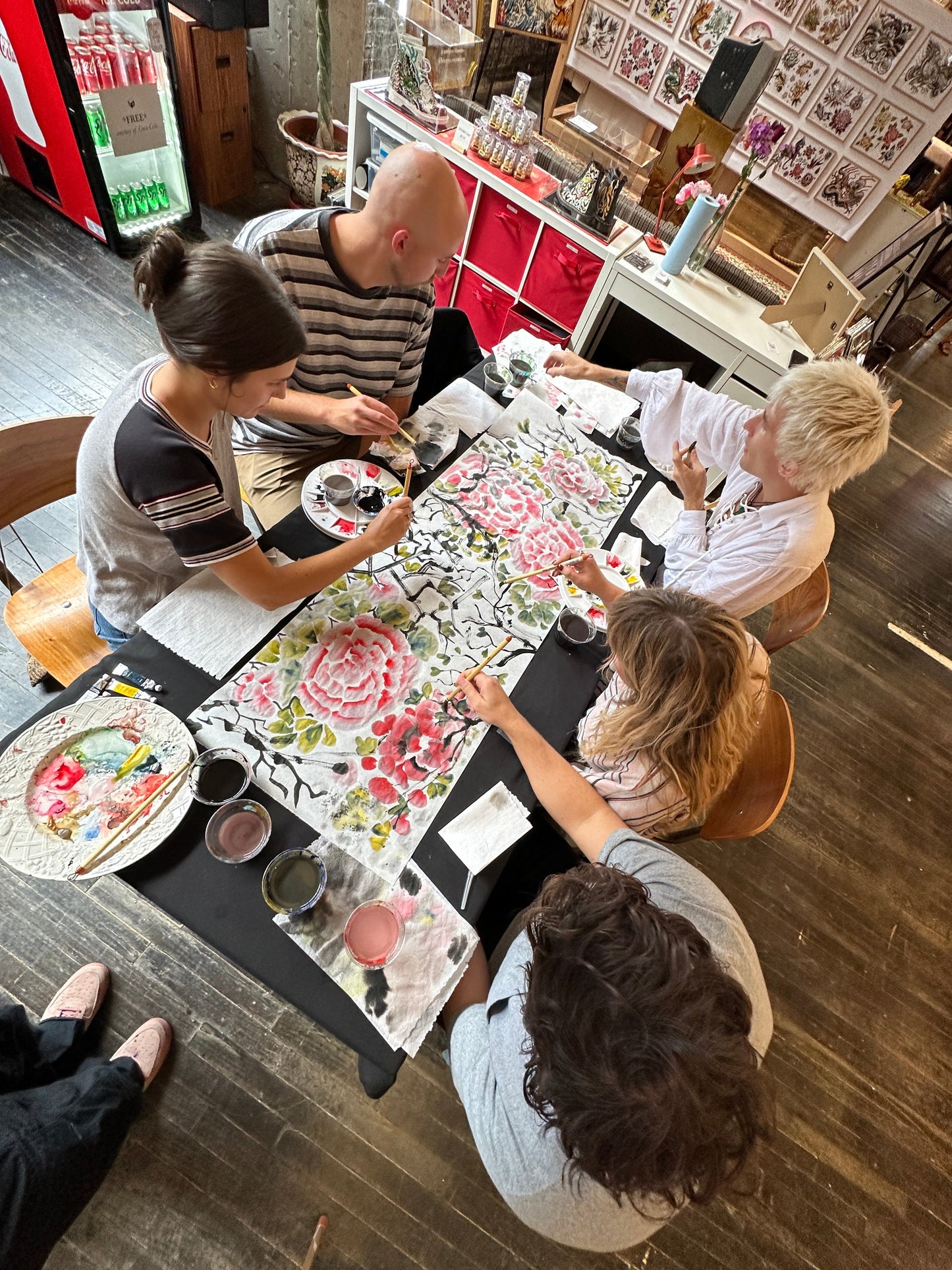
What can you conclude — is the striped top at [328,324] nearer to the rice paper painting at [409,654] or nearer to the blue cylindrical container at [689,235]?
the rice paper painting at [409,654]

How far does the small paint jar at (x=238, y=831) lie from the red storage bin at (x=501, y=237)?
2663 millimetres

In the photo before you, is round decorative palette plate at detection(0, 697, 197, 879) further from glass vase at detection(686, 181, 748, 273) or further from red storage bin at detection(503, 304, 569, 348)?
glass vase at detection(686, 181, 748, 273)

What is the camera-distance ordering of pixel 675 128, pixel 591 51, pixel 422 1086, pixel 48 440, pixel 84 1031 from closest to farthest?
pixel 48 440 < pixel 84 1031 < pixel 422 1086 < pixel 675 128 < pixel 591 51

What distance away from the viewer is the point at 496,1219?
1.64m

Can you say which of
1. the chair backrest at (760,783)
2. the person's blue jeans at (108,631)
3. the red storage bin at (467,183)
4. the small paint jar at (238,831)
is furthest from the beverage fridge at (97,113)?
the chair backrest at (760,783)

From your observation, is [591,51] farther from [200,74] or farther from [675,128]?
[200,74]

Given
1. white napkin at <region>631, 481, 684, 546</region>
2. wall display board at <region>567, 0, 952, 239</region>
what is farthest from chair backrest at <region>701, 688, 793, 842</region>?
wall display board at <region>567, 0, 952, 239</region>

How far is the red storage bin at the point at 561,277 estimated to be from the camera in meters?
2.67

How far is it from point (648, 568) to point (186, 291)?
1.22 m

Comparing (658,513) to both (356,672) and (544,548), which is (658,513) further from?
(356,672)

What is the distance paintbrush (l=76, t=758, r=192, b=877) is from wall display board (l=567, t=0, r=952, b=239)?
3.24 meters

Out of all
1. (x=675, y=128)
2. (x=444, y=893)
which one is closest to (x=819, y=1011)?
(x=444, y=893)

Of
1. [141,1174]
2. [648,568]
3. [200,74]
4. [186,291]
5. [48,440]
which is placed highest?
[186,291]

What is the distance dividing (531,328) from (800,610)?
6.31 ft
